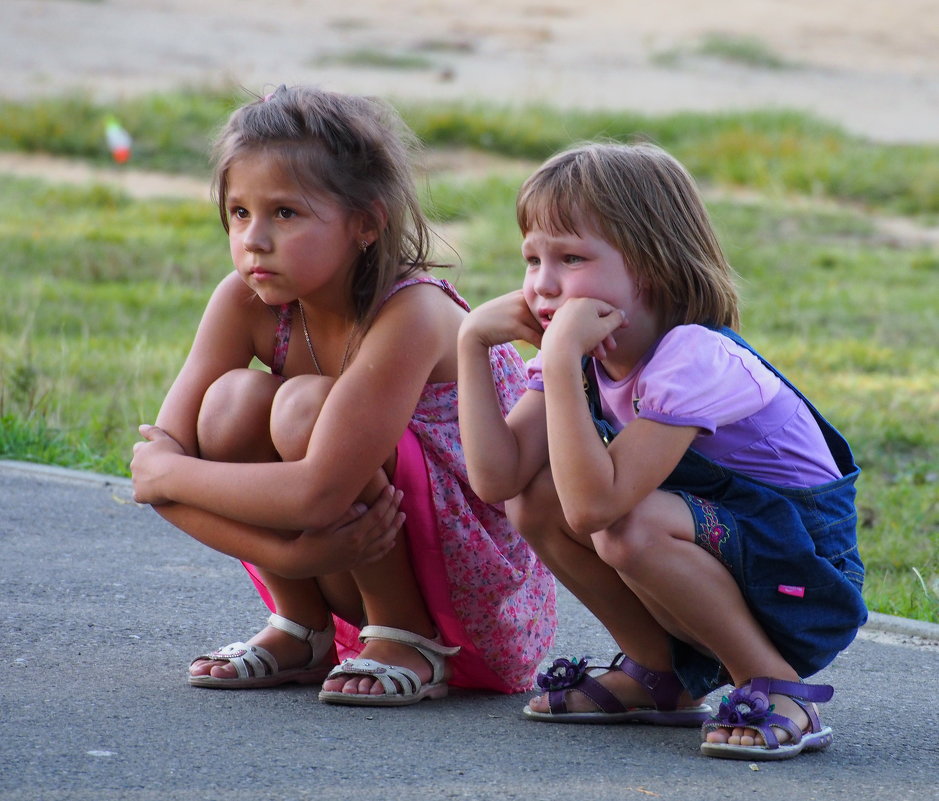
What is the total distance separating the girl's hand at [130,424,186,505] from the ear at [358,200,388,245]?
1.70ft

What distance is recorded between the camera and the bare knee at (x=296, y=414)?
8.20 feet

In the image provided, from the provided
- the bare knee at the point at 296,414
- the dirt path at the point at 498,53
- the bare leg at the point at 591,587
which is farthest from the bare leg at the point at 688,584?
the dirt path at the point at 498,53

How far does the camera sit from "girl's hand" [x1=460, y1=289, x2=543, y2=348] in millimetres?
2396

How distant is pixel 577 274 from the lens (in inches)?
93.3

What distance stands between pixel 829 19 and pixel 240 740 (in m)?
22.1

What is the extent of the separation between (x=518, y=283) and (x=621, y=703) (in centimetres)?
592

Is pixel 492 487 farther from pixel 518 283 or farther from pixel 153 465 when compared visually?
pixel 518 283

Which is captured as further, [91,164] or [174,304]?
[91,164]

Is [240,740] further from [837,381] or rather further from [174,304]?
[174,304]

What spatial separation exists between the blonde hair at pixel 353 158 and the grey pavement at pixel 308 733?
2.45ft

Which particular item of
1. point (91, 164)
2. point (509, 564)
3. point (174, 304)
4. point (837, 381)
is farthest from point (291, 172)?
point (91, 164)

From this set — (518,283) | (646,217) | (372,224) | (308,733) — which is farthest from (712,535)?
(518,283)

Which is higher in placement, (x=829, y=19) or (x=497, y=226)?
(x=829, y=19)

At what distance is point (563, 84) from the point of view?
659 inches
